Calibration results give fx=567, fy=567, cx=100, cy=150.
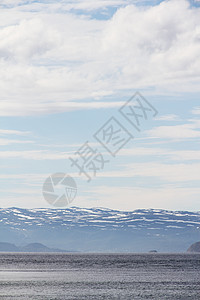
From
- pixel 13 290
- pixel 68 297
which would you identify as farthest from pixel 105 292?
pixel 13 290

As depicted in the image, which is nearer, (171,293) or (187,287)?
(171,293)

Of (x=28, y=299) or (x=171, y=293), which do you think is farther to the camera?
(x=171, y=293)

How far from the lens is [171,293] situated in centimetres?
10375

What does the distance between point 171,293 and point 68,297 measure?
19605 mm

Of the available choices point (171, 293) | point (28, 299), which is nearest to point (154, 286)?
point (171, 293)

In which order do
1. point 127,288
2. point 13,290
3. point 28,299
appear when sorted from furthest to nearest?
1. point 127,288
2. point 13,290
3. point 28,299

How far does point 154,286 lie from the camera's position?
120 metres

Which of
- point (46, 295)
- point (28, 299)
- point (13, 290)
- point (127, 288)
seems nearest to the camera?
point (28, 299)

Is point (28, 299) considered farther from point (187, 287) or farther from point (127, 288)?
point (187, 287)

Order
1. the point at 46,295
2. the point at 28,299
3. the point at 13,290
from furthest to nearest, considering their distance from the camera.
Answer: the point at 13,290 → the point at 46,295 → the point at 28,299

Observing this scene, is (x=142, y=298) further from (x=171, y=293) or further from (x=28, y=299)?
(x=28, y=299)

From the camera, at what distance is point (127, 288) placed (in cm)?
11569

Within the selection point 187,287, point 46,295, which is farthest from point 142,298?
point 187,287

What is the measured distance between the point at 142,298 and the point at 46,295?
17225mm
